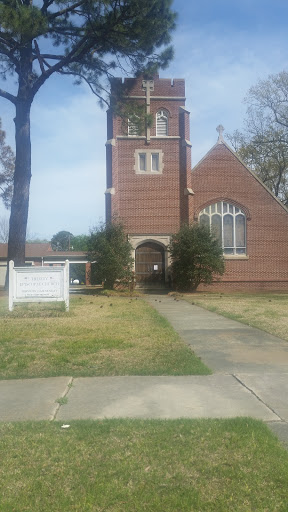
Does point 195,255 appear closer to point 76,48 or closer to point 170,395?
point 76,48

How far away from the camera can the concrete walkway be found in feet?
15.7

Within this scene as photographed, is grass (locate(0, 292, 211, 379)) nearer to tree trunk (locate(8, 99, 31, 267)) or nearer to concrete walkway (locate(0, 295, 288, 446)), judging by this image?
concrete walkway (locate(0, 295, 288, 446))

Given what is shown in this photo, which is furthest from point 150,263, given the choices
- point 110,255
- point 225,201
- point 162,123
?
point 162,123

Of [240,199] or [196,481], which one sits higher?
[240,199]

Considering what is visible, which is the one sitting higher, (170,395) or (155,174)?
(155,174)

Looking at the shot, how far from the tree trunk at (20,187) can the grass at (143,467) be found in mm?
16788

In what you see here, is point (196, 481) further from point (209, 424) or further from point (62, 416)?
point (62, 416)

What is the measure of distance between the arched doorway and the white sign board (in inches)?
612

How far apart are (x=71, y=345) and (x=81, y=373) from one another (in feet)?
6.02

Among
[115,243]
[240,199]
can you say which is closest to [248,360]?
[115,243]

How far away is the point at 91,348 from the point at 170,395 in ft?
9.72

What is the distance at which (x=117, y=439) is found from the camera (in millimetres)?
4023

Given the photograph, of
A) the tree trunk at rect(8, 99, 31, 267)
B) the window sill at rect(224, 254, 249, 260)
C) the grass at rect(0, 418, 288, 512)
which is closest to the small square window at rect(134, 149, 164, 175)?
the window sill at rect(224, 254, 249, 260)

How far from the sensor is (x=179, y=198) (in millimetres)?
28984
